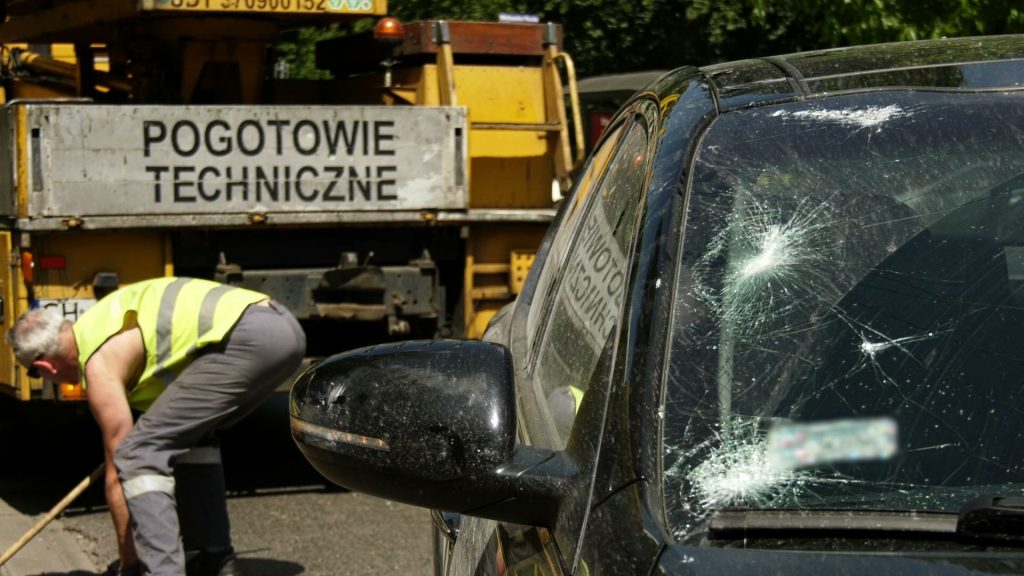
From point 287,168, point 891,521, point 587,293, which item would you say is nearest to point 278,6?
point 287,168

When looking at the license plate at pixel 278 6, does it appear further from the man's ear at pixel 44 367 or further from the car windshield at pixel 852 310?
the car windshield at pixel 852 310

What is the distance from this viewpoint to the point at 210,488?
19.9 ft

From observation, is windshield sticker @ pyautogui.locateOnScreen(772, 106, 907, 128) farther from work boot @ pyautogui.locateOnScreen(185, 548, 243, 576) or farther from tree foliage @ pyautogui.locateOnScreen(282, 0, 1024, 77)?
tree foliage @ pyautogui.locateOnScreen(282, 0, 1024, 77)

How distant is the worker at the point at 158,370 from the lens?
18.0 ft

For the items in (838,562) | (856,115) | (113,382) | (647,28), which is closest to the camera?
(838,562)

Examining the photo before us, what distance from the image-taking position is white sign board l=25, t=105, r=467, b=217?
23.7ft

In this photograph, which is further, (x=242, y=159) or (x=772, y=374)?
(x=242, y=159)

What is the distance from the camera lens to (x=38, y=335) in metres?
5.54

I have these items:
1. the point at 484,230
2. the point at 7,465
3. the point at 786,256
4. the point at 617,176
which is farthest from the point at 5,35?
the point at 786,256

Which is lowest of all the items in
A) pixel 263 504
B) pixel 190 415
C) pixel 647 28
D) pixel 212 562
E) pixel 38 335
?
pixel 263 504

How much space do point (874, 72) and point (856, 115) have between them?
6.8 inches

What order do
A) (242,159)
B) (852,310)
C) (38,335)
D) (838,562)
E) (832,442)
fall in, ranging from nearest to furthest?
(838,562) < (832,442) < (852,310) < (38,335) < (242,159)

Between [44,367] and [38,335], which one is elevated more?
[38,335]

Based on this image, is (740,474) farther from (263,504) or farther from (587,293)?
(263,504)
